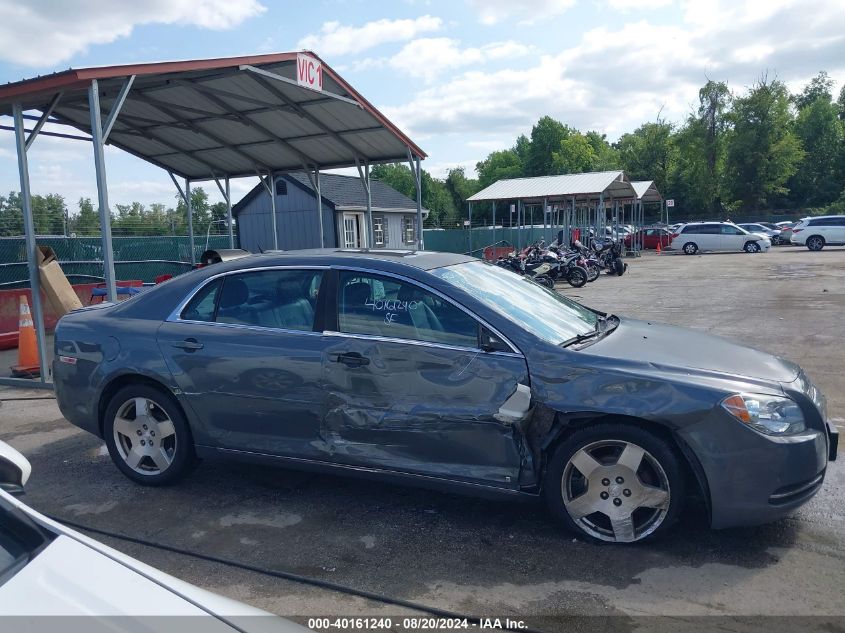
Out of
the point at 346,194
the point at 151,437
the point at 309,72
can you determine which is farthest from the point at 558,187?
the point at 151,437

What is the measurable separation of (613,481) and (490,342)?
101 centimetres

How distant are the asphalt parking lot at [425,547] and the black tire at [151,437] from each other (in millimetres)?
124

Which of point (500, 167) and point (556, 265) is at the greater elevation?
point (500, 167)

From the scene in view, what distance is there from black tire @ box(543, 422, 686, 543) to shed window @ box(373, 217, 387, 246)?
3133cm

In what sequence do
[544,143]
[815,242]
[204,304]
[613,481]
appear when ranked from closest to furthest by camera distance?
1. [613,481]
2. [204,304]
3. [815,242]
4. [544,143]

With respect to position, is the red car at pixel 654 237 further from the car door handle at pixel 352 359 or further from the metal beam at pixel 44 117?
the car door handle at pixel 352 359

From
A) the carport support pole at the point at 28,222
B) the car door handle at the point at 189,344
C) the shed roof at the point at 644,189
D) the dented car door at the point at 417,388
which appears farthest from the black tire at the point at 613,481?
the shed roof at the point at 644,189

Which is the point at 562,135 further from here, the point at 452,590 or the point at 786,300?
the point at 452,590

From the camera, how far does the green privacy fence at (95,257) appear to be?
42.0 feet

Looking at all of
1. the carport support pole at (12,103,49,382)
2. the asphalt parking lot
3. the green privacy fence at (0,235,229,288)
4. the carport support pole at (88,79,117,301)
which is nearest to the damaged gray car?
the asphalt parking lot

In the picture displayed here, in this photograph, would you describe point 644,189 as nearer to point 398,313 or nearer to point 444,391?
point 398,313

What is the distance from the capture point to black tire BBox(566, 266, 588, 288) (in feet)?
63.2

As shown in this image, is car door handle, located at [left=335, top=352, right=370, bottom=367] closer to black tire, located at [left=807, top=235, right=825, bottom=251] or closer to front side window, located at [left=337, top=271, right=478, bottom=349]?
front side window, located at [left=337, top=271, right=478, bottom=349]

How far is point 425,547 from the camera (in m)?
3.81
